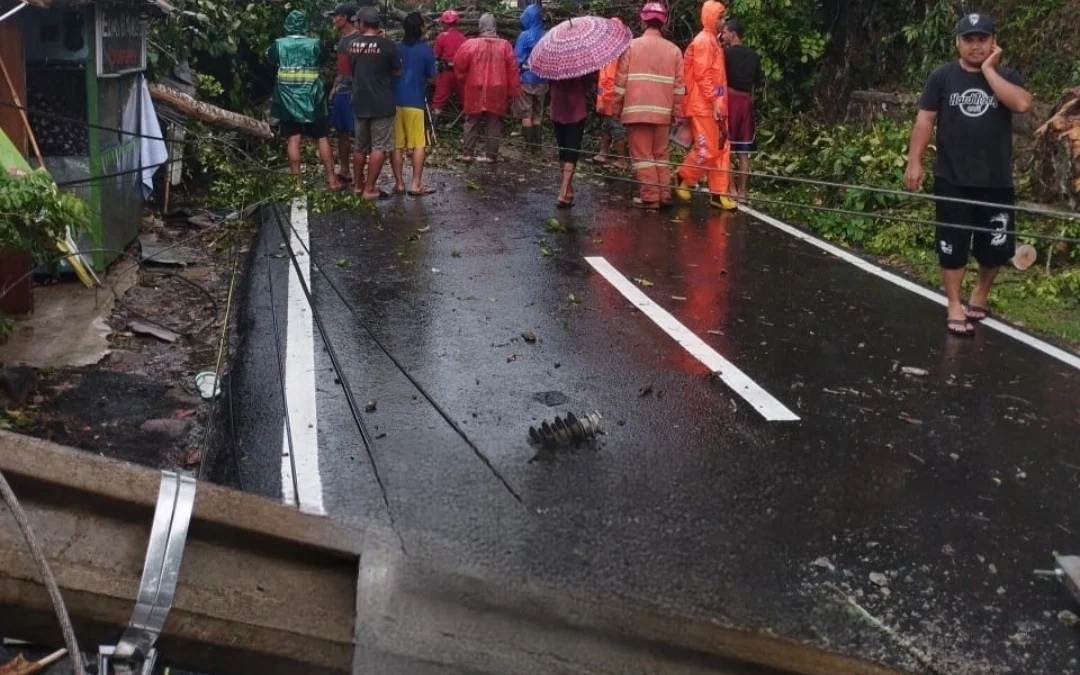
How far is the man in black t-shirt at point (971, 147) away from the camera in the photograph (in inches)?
297

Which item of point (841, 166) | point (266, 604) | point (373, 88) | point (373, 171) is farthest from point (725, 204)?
point (266, 604)

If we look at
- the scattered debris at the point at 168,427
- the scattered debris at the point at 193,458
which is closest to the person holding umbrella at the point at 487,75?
Answer: the scattered debris at the point at 168,427

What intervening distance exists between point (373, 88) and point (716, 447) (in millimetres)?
7377

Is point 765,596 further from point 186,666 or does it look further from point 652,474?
point 186,666

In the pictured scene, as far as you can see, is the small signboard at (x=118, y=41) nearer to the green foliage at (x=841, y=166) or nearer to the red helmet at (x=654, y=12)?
the red helmet at (x=654, y=12)

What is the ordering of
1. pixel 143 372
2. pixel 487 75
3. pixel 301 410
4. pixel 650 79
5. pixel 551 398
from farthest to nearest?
pixel 487 75
pixel 650 79
pixel 143 372
pixel 551 398
pixel 301 410

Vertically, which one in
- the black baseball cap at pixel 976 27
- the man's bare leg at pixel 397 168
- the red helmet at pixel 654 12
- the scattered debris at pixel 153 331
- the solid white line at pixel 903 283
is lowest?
the scattered debris at pixel 153 331

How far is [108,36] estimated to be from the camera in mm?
9055

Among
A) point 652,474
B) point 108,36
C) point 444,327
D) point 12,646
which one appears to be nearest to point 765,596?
point 652,474

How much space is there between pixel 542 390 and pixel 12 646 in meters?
3.37

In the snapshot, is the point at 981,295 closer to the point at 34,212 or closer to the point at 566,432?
the point at 566,432

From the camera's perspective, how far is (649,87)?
11.6 metres

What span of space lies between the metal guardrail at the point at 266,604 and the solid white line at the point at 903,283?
14.8ft

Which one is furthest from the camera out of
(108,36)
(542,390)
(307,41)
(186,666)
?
(307,41)
